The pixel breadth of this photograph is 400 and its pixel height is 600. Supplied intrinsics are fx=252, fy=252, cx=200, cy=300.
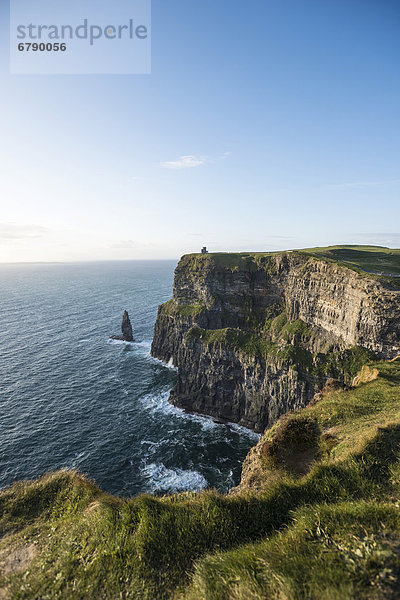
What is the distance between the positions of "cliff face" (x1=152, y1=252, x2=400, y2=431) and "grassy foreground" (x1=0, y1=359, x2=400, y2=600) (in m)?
31.9

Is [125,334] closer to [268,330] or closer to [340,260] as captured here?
[268,330]

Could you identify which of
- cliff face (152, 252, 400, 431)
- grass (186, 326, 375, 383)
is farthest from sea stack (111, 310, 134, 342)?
grass (186, 326, 375, 383)

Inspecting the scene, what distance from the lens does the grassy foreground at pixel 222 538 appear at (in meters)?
6.04

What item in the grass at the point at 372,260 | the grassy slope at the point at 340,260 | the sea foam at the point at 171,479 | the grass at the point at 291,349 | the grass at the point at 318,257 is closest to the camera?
the sea foam at the point at 171,479

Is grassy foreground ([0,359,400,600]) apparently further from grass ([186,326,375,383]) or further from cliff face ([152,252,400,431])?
cliff face ([152,252,400,431])

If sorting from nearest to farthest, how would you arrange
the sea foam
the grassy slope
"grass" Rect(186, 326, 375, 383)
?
the sea foam → "grass" Rect(186, 326, 375, 383) → the grassy slope

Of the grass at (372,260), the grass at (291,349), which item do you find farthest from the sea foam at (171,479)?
the grass at (372,260)

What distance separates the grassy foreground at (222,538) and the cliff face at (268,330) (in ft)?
105

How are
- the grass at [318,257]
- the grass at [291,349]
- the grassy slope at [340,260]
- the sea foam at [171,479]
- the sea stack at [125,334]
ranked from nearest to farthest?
the sea foam at [171,479] → the grass at [291,349] → the grassy slope at [340,260] → the grass at [318,257] → the sea stack at [125,334]

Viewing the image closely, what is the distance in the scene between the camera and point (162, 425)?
49312 millimetres

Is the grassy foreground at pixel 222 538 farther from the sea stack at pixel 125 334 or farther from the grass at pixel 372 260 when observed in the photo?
the sea stack at pixel 125 334

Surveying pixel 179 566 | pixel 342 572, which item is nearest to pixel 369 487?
pixel 342 572

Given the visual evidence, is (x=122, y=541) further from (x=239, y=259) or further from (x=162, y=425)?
(x=239, y=259)

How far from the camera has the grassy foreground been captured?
604 cm
